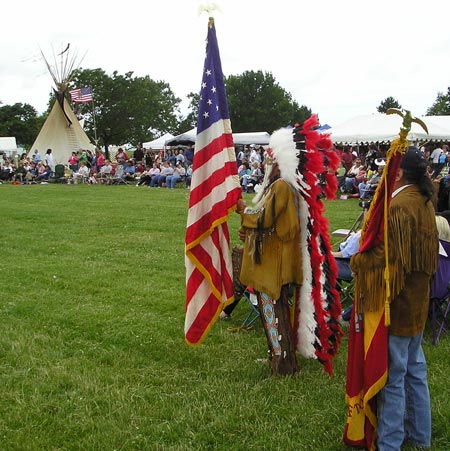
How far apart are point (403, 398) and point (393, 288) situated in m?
0.67

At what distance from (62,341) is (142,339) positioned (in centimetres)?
76

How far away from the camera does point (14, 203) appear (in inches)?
646

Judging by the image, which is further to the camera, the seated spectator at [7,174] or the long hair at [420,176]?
the seated spectator at [7,174]

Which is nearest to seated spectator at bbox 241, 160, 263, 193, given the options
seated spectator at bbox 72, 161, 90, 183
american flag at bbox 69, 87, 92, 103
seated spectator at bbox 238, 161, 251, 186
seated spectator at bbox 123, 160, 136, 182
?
seated spectator at bbox 238, 161, 251, 186

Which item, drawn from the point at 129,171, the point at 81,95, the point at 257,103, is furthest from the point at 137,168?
the point at 257,103

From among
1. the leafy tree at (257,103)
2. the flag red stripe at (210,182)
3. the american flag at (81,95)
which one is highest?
the leafy tree at (257,103)

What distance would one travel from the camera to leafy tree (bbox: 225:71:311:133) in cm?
7656

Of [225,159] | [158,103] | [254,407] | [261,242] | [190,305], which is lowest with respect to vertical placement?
[254,407]

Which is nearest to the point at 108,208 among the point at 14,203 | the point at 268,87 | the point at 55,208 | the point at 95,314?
the point at 55,208

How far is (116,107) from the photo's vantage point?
5684cm

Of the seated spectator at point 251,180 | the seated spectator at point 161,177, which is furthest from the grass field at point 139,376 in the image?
the seated spectator at point 161,177

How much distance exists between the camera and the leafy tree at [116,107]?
184 ft

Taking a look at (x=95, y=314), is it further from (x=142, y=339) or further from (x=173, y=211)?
(x=173, y=211)

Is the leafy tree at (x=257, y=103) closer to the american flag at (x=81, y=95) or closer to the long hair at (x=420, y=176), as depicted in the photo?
the american flag at (x=81, y=95)
